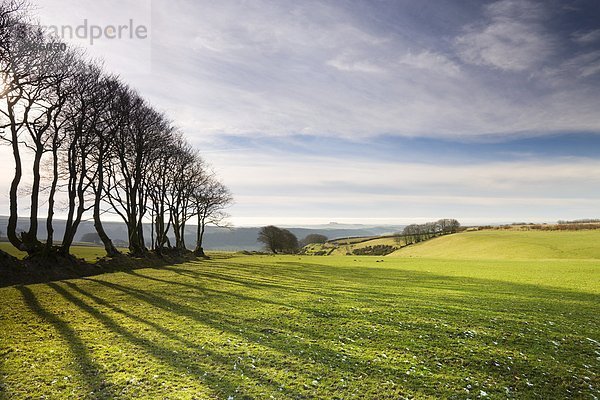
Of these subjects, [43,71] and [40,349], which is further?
[43,71]

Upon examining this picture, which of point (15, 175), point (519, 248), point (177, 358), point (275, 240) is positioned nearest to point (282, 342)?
point (177, 358)

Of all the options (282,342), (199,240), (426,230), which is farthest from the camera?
(426,230)

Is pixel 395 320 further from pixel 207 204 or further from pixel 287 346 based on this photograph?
pixel 207 204

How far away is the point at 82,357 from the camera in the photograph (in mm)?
8227

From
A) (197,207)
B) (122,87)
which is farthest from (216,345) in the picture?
(197,207)

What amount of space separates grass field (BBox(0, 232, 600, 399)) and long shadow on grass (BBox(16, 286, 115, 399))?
0.13 ft

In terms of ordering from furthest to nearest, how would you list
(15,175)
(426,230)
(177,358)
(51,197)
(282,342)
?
1. (426,230)
2. (51,197)
3. (15,175)
4. (282,342)
5. (177,358)

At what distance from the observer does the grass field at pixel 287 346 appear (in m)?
7.27

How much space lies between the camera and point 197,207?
2474 inches

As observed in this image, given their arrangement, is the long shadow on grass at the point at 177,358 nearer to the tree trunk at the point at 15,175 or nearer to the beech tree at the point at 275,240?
the tree trunk at the point at 15,175

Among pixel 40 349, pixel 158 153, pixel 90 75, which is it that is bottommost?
pixel 40 349

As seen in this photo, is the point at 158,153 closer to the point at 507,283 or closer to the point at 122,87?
the point at 122,87

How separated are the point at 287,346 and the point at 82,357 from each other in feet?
18.0

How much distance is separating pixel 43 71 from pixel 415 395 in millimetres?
27748
